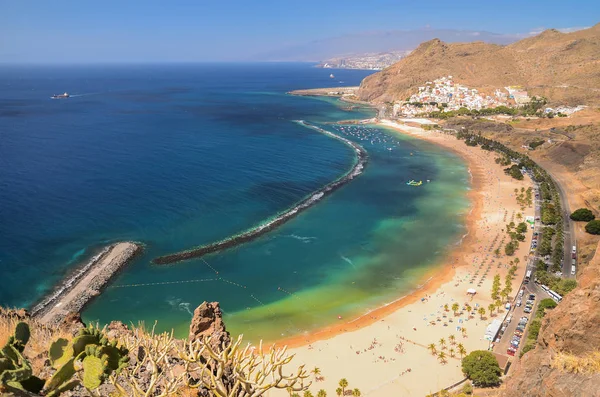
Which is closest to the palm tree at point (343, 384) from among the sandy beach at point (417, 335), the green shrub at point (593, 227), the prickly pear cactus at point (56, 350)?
the sandy beach at point (417, 335)

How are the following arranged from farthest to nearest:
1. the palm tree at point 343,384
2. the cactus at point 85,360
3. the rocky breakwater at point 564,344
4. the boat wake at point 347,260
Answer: the boat wake at point 347,260 < the palm tree at point 343,384 < the rocky breakwater at point 564,344 < the cactus at point 85,360

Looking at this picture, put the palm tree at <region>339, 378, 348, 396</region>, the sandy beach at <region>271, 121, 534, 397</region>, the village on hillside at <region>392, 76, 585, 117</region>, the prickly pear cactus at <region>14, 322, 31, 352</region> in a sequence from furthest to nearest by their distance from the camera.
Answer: the village on hillside at <region>392, 76, 585, 117</region> → the sandy beach at <region>271, 121, 534, 397</region> → the palm tree at <region>339, 378, 348, 396</region> → the prickly pear cactus at <region>14, 322, 31, 352</region>

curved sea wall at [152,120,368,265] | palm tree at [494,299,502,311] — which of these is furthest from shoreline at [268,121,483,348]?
curved sea wall at [152,120,368,265]

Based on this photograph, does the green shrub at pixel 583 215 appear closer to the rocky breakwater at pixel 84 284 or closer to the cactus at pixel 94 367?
the rocky breakwater at pixel 84 284

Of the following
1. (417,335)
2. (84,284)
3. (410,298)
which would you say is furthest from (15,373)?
(410,298)

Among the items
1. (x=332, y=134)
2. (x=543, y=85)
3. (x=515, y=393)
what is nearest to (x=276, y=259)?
(x=515, y=393)

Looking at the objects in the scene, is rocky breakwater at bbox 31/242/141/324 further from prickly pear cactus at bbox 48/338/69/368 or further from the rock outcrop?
prickly pear cactus at bbox 48/338/69/368
